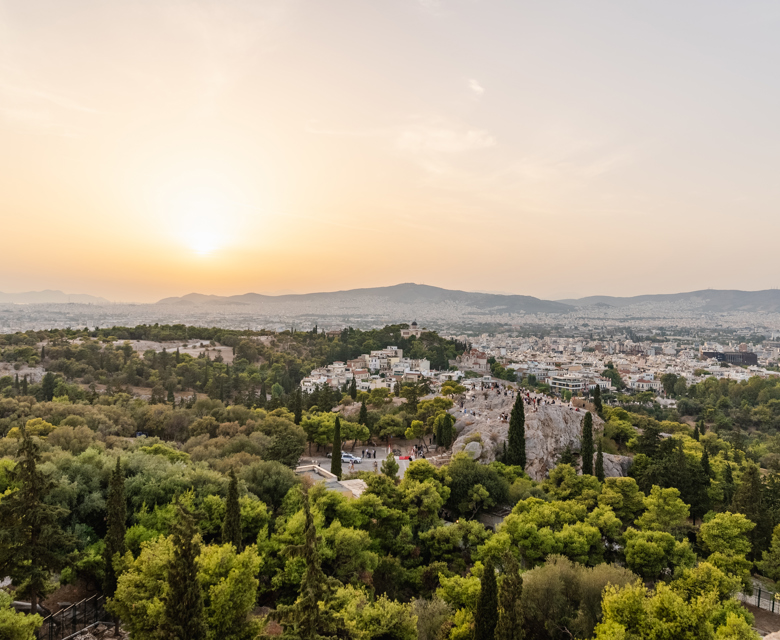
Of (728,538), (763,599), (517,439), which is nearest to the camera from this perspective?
(763,599)

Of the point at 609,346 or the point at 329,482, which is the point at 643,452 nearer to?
the point at 329,482

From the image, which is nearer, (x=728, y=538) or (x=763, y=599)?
(x=763, y=599)

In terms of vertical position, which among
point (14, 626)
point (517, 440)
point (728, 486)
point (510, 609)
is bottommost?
point (728, 486)

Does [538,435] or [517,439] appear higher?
[517,439]

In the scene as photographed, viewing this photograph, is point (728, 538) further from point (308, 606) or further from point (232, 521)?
point (308, 606)

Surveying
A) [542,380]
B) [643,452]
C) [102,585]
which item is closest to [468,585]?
[102,585]

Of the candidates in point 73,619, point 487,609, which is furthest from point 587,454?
point 73,619

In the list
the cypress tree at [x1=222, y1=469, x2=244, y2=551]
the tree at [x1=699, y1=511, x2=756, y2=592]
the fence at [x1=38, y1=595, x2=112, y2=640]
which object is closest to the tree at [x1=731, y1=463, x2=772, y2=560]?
the tree at [x1=699, y1=511, x2=756, y2=592]
